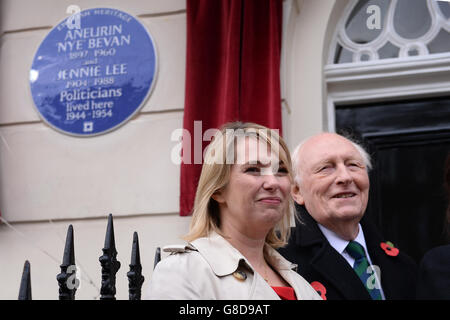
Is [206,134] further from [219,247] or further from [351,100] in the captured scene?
[219,247]

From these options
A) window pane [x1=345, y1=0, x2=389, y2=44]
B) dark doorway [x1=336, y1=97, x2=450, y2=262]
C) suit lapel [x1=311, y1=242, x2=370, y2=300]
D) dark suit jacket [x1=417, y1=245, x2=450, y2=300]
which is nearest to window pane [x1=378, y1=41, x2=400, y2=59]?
window pane [x1=345, y1=0, x2=389, y2=44]

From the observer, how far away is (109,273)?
2.45m

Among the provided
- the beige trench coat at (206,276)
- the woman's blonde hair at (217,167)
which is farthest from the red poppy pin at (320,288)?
the woman's blonde hair at (217,167)

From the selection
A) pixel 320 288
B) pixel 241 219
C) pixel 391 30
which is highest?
pixel 391 30

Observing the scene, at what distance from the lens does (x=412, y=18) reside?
422 cm

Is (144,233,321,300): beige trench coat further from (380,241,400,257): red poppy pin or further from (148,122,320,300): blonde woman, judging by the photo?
(380,241,400,257): red poppy pin

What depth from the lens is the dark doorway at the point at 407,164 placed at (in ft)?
13.3

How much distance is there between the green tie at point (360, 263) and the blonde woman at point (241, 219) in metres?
0.56

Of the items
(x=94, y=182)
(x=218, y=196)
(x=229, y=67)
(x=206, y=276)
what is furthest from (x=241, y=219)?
(x=94, y=182)

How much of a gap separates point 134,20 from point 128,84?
46 centimetres

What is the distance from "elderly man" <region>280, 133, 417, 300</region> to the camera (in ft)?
8.55

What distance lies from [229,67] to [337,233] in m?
1.53

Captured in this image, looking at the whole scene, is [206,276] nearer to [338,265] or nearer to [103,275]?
[103,275]
